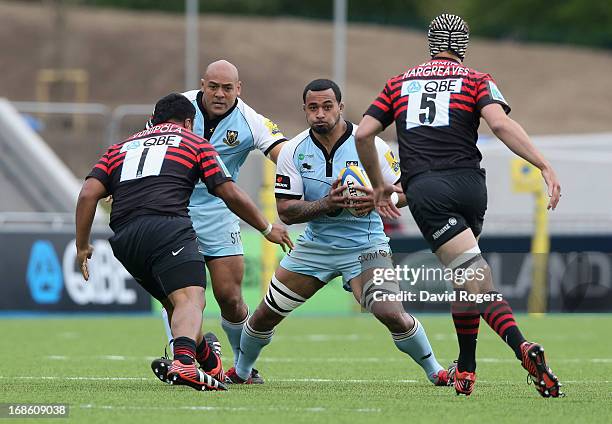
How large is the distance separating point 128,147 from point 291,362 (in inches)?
144

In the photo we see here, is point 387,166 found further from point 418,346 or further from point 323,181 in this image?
point 418,346

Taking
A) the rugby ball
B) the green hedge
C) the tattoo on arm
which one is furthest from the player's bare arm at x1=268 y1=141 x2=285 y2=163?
the green hedge

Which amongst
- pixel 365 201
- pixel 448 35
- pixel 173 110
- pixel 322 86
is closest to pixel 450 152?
pixel 448 35

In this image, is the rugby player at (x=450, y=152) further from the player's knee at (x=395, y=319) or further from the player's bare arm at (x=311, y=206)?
the player's knee at (x=395, y=319)

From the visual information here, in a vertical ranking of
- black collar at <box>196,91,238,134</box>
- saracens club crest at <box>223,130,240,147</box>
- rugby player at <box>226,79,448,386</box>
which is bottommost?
rugby player at <box>226,79,448,386</box>

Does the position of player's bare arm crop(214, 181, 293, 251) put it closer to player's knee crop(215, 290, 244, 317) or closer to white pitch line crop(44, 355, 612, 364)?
player's knee crop(215, 290, 244, 317)

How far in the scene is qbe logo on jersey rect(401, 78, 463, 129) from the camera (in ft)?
29.1

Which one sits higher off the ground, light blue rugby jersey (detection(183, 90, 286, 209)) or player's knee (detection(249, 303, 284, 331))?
light blue rugby jersey (detection(183, 90, 286, 209))

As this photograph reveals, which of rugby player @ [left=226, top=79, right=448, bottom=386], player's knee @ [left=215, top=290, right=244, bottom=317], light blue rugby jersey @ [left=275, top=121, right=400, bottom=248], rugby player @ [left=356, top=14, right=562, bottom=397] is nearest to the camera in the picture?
rugby player @ [left=356, top=14, right=562, bottom=397]

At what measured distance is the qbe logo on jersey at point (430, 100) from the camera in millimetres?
8867

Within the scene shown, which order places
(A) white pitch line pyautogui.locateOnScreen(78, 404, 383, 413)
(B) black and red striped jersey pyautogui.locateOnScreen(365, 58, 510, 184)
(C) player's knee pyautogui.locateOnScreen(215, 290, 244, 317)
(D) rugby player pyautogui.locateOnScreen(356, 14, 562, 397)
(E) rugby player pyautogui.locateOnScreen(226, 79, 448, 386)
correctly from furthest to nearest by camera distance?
(C) player's knee pyautogui.locateOnScreen(215, 290, 244, 317) < (E) rugby player pyautogui.locateOnScreen(226, 79, 448, 386) < (B) black and red striped jersey pyautogui.locateOnScreen(365, 58, 510, 184) < (D) rugby player pyautogui.locateOnScreen(356, 14, 562, 397) < (A) white pitch line pyautogui.locateOnScreen(78, 404, 383, 413)

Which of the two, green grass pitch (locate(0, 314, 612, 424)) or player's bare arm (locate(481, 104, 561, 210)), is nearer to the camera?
green grass pitch (locate(0, 314, 612, 424))

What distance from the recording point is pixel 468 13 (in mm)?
61125

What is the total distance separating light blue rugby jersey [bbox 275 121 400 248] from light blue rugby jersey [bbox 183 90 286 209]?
618 mm
